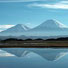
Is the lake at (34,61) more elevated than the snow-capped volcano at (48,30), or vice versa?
the snow-capped volcano at (48,30)

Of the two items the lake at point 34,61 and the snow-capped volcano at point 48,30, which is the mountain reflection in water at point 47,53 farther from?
the snow-capped volcano at point 48,30

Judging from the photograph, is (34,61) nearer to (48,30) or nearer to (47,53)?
(47,53)

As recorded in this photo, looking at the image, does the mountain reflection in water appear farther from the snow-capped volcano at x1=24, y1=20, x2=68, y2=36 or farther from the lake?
the snow-capped volcano at x1=24, y1=20, x2=68, y2=36

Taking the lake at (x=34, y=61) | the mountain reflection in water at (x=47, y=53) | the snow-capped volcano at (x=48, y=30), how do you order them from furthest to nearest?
1. the snow-capped volcano at (x=48, y=30)
2. the mountain reflection in water at (x=47, y=53)
3. the lake at (x=34, y=61)

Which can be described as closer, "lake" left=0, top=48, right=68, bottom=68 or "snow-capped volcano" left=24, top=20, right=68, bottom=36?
"lake" left=0, top=48, right=68, bottom=68

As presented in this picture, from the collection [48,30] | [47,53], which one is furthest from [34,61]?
[48,30]

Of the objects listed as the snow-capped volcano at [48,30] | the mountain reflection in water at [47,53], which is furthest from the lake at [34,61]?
the snow-capped volcano at [48,30]

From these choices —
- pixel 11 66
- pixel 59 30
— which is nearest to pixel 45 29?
pixel 59 30

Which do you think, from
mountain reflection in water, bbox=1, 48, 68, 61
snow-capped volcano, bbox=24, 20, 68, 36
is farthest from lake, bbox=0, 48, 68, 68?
snow-capped volcano, bbox=24, 20, 68, 36

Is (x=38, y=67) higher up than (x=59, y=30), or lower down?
lower down

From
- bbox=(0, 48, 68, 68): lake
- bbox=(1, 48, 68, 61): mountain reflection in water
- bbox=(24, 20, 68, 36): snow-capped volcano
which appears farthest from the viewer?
bbox=(24, 20, 68, 36): snow-capped volcano

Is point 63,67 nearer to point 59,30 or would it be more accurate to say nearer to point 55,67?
point 55,67
